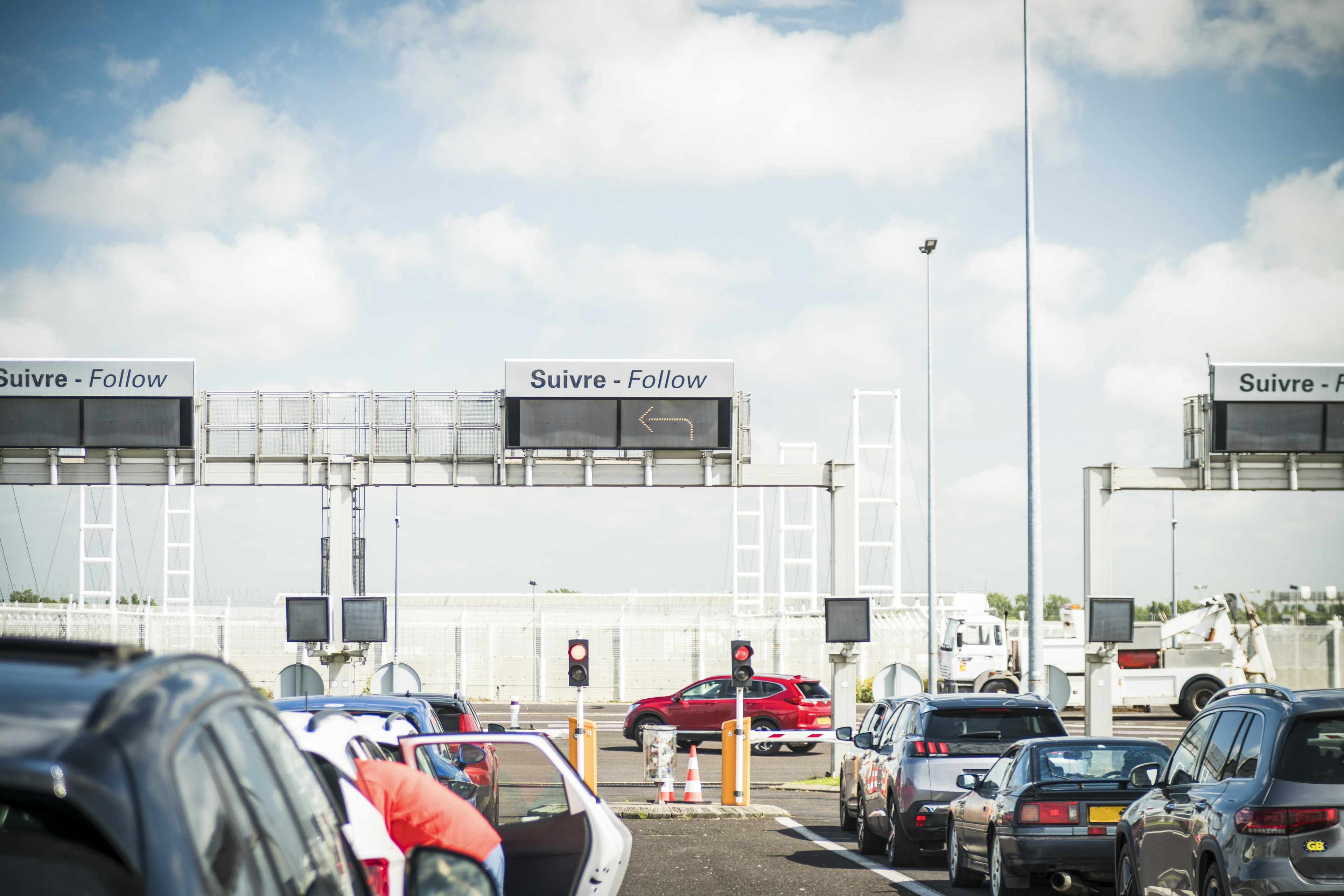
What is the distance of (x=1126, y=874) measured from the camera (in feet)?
32.9

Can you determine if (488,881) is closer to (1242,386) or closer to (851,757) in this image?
(851,757)

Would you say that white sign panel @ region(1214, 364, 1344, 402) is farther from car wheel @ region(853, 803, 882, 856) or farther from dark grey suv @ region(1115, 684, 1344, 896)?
dark grey suv @ region(1115, 684, 1344, 896)

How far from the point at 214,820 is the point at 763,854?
1371 cm

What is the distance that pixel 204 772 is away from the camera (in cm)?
218

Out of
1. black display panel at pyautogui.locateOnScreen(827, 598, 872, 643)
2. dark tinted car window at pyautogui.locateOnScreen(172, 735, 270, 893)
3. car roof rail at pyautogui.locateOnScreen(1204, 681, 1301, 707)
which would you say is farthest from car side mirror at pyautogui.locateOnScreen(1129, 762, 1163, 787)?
black display panel at pyautogui.locateOnScreen(827, 598, 872, 643)

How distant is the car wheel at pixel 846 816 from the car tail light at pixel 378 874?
12872mm

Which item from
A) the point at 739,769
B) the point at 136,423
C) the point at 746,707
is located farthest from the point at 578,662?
the point at 746,707

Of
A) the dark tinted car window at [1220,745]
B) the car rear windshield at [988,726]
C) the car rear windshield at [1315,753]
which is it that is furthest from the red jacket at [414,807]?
the car rear windshield at [988,726]

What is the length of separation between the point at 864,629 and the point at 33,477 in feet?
46.5

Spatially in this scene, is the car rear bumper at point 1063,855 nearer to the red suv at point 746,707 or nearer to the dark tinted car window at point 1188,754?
the dark tinted car window at point 1188,754

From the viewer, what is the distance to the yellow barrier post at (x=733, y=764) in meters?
20.9

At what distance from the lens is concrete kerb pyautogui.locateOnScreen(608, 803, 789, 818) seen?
1900 centimetres

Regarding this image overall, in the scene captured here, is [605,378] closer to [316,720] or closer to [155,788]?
[316,720]

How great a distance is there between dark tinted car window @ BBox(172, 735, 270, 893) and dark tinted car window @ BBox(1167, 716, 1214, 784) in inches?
304
